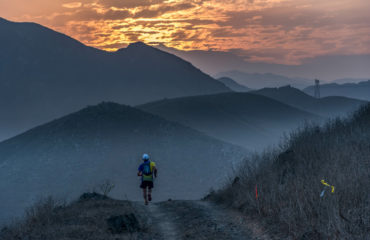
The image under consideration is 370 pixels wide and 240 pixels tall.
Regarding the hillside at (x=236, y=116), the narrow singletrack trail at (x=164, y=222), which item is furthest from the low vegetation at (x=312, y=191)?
the hillside at (x=236, y=116)

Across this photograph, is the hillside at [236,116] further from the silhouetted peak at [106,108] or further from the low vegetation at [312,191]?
the low vegetation at [312,191]

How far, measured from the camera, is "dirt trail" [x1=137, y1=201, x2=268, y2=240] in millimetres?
11094

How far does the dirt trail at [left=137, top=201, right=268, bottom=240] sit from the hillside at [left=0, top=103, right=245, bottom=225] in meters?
46.0

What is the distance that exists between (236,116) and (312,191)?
131m

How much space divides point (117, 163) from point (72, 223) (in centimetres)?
6622

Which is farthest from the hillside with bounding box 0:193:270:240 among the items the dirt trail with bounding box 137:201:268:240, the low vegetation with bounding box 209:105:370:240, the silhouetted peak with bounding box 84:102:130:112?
the silhouetted peak with bounding box 84:102:130:112

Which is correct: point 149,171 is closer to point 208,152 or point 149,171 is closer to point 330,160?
point 330,160

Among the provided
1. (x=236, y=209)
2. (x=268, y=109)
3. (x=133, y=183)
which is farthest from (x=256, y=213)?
(x=268, y=109)

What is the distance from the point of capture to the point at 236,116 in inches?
5527

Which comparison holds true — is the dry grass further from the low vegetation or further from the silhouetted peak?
the silhouetted peak

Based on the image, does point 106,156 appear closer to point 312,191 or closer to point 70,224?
point 70,224

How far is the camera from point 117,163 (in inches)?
3078

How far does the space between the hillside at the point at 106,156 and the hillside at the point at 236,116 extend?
28662 millimetres

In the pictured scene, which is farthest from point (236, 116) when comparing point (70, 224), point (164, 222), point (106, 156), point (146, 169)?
point (70, 224)
